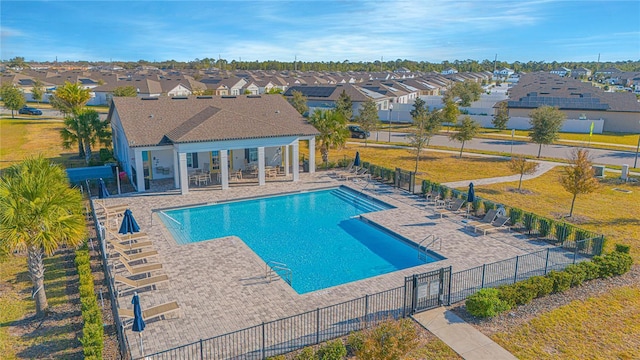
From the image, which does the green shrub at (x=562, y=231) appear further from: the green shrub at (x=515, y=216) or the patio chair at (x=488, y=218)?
the patio chair at (x=488, y=218)

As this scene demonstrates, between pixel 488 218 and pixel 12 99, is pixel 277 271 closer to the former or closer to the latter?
pixel 488 218

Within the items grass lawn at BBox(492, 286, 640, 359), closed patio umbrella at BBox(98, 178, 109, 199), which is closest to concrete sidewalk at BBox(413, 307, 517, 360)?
grass lawn at BBox(492, 286, 640, 359)

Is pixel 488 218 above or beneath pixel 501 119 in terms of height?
beneath

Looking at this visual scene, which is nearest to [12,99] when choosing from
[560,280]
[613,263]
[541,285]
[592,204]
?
[592,204]

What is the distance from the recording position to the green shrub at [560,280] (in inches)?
636

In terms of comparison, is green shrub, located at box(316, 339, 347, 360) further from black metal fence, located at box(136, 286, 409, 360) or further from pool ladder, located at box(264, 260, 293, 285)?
pool ladder, located at box(264, 260, 293, 285)

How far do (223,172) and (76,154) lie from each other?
65.9 ft

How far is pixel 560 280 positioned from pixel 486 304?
394cm

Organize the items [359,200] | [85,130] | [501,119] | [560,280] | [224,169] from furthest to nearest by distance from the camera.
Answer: [501,119], [85,130], [224,169], [359,200], [560,280]

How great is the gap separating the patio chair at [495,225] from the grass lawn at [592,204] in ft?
13.7

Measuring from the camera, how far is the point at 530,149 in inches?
1812

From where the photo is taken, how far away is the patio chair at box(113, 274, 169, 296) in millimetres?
15305

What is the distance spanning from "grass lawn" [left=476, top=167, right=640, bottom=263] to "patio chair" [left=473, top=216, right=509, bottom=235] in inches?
164

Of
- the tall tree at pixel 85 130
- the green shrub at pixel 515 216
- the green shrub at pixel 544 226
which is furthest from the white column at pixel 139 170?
the green shrub at pixel 544 226
